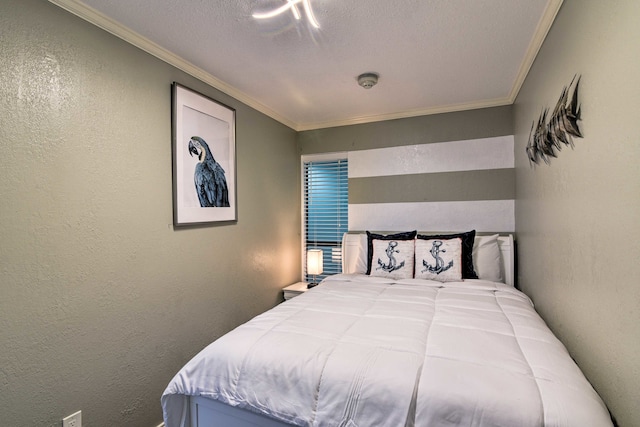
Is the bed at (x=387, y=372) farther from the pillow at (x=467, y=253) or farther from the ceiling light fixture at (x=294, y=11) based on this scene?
the ceiling light fixture at (x=294, y=11)

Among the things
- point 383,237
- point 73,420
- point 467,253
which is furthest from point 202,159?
point 467,253

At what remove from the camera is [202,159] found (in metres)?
2.26

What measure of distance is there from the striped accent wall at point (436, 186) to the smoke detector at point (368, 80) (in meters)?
1.03

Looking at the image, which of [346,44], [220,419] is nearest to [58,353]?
[220,419]

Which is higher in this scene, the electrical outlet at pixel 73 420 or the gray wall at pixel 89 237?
the gray wall at pixel 89 237

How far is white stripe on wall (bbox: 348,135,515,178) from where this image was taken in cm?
290

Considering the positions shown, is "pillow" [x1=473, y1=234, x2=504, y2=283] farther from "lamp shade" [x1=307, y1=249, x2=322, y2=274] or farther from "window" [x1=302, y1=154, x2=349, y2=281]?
"lamp shade" [x1=307, y1=249, x2=322, y2=274]

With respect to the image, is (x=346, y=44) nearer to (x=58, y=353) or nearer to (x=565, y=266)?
(x=565, y=266)

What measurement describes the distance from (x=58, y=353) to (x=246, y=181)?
1755mm

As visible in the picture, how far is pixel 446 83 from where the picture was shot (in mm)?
2500

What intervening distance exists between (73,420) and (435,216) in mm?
3050

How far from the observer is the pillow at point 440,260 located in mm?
2529

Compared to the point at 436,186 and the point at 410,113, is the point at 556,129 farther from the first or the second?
the point at 410,113

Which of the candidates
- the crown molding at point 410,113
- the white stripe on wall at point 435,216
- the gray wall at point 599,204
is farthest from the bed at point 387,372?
the crown molding at point 410,113
